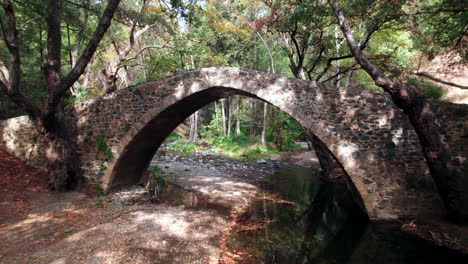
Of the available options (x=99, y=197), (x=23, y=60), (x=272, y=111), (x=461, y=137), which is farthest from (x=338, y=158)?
(x=23, y=60)

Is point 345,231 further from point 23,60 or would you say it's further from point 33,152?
point 23,60

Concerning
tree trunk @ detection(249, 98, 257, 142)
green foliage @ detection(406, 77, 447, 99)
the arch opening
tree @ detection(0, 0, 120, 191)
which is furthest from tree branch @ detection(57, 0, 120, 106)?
tree trunk @ detection(249, 98, 257, 142)

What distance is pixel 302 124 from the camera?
6.33m

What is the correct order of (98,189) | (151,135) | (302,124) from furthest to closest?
1. (151,135)
2. (98,189)
3. (302,124)

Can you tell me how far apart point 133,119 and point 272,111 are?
13993 millimetres

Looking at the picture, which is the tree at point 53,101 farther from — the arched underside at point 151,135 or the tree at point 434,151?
the tree at point 434,151

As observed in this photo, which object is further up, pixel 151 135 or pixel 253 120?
pixel 253 120

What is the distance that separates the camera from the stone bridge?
227 inches

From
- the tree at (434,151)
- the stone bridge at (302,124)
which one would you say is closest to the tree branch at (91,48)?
the stone bridge at (302,124)

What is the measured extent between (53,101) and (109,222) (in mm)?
3766

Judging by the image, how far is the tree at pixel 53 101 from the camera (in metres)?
6.23

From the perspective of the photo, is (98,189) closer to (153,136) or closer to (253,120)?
(153,136)

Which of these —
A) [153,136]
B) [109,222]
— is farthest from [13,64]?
[109,222]

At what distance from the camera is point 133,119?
24.5ft
